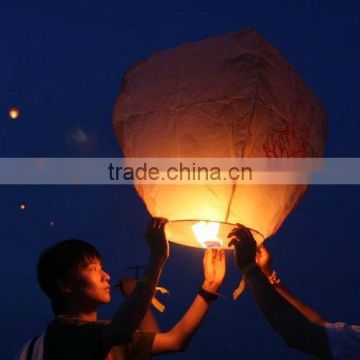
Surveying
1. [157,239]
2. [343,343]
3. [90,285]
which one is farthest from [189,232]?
[343,343]

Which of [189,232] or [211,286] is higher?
[189,232]

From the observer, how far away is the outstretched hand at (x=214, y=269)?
9.59 ft

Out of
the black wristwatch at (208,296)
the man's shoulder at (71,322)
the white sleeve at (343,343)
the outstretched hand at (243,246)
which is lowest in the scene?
the white sleeve at (343,343)

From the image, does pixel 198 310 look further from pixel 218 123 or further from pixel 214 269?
pixel 218 123

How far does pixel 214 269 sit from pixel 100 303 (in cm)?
73

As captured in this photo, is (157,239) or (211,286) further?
(211,286)

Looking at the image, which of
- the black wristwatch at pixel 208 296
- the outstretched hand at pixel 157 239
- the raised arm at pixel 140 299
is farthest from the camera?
the black wristwatch at pixel 208 296

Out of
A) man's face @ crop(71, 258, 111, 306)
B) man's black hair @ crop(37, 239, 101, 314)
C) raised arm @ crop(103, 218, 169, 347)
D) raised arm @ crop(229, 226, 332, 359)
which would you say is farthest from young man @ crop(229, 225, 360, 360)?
man's black hair @ crop(37, 239, 101, 314)

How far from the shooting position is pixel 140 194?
108 inches

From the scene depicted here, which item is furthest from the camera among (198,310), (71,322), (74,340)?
(198,310)

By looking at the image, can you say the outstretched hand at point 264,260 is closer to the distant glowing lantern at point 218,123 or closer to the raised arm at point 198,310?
the raised arm at point 198,310

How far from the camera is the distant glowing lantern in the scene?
2.37 m

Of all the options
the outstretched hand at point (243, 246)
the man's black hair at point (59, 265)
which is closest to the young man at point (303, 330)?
the outstretched hand at point (243, 246)

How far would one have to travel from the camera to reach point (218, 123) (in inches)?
93.4
